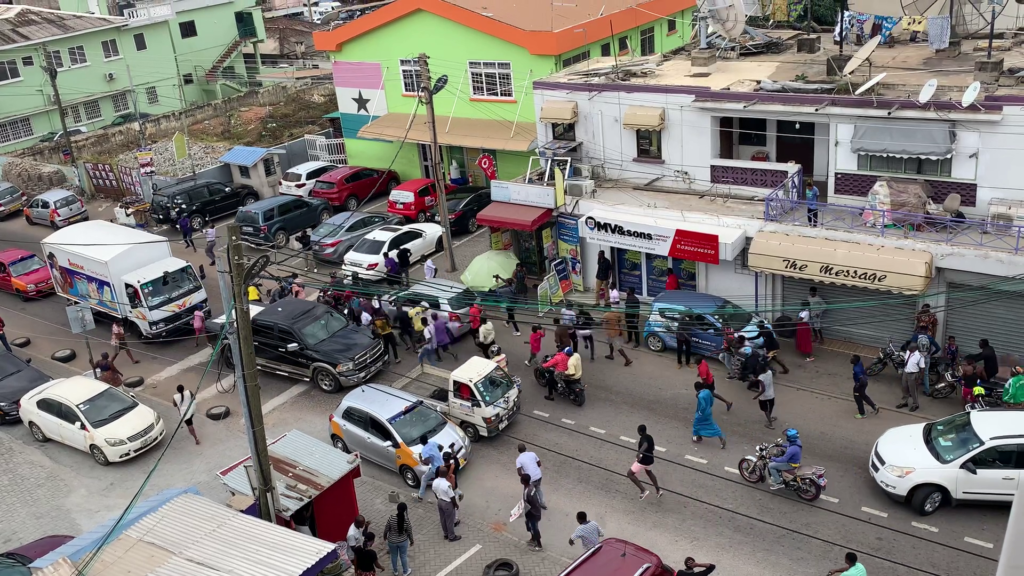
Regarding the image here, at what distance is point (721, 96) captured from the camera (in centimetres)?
2294

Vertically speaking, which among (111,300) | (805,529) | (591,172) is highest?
(591,172)

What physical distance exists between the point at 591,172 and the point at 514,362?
6826 millimetres

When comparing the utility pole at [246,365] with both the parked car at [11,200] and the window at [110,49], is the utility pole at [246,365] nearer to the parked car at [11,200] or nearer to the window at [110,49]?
the parked car at [11,200]

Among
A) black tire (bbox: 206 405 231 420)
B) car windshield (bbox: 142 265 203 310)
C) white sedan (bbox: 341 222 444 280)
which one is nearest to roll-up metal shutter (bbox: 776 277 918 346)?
white sedan (bbox: 341 222 444 280)

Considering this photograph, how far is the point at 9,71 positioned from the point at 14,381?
1190 inches

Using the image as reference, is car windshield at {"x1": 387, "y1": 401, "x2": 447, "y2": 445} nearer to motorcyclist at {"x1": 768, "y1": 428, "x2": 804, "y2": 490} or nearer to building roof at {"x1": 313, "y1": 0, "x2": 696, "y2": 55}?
motorcyclist at {"x1": 768, "y1": 428, "x2": 804, "y2": 490}

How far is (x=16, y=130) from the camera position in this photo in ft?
152

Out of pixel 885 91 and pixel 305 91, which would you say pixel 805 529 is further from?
pixel 305 91

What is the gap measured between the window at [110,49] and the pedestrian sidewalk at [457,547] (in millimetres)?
41422

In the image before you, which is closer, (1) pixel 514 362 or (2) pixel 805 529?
(2) pixel 805 529

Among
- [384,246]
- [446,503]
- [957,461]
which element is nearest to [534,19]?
[384,246]

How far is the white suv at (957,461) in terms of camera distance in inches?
604

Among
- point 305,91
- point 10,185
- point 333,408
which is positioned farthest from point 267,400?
point 305,91

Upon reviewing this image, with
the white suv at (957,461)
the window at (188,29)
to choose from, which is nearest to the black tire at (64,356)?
the white suv at (957,461)
